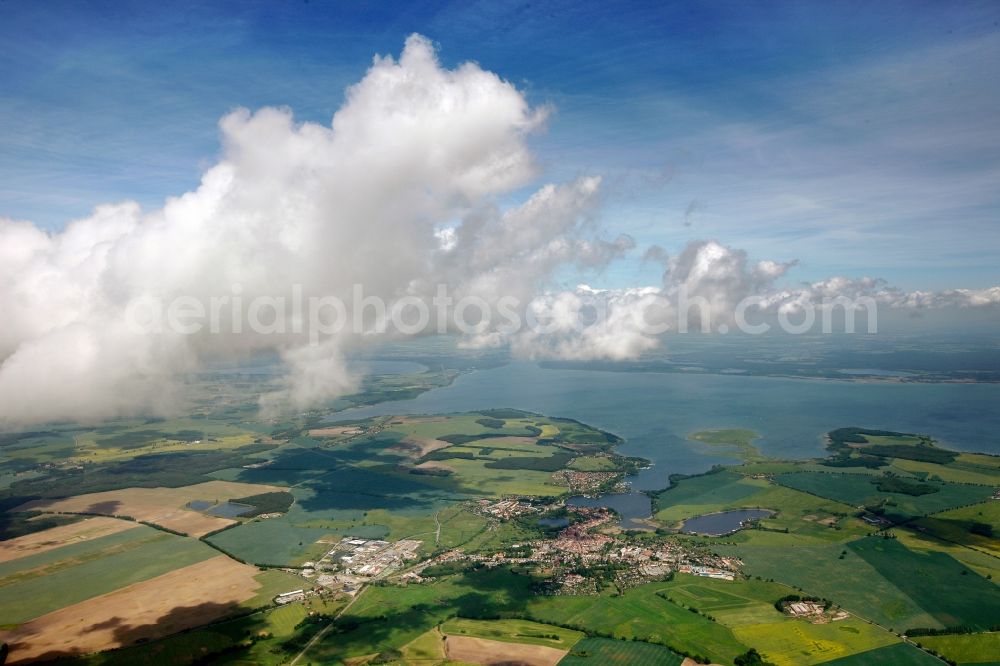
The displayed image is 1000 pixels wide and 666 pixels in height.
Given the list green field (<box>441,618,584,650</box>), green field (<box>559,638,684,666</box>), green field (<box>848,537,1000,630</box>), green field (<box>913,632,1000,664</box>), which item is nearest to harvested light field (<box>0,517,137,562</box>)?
green field (<box>441,618,584,650</box>)

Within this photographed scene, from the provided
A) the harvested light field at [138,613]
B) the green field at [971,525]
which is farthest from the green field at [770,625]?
the harvested light field at [138,613]

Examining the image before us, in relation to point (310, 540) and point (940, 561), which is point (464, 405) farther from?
point (940, 561)

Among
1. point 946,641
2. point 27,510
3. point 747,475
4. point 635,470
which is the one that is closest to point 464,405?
point 635,470

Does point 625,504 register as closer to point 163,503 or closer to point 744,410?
point 163,503

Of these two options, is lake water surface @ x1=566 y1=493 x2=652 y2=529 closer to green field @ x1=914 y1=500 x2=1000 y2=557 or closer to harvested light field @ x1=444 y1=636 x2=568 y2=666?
harvested light field @ x1=444 y1=636 x2=568 y2=666

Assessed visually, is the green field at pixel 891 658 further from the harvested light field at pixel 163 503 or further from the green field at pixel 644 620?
the harvested light field at pixel 163 503

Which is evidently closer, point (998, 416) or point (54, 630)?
point (54, 630)

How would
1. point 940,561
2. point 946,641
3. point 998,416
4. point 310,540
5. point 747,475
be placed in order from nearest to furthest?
point 946,641, point 940,561, point 310,540, point 747,475, point 998,416
